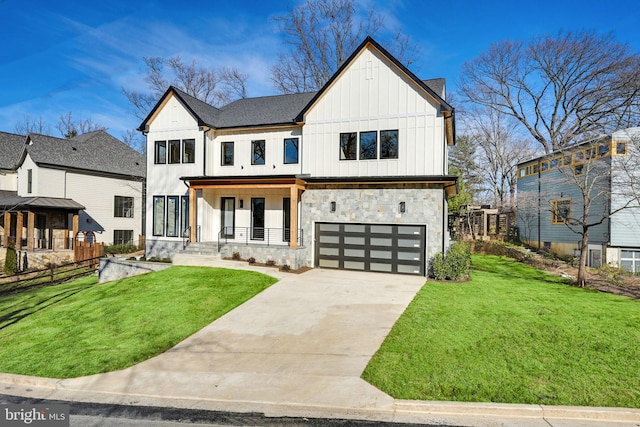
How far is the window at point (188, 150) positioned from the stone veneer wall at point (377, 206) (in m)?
6.87

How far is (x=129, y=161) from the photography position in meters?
32.5

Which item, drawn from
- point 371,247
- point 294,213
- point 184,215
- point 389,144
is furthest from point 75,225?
point 389,144

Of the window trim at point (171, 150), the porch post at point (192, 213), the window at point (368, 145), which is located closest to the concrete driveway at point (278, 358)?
the window at point (368, 145)

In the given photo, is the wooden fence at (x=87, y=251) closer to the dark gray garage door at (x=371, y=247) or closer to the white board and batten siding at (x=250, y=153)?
the white board and batten siding at (x=250, y=153)

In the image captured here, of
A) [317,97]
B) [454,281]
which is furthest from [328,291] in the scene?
[317,97]

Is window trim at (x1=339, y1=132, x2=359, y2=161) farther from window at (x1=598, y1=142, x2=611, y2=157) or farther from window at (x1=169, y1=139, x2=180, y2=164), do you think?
window at (x1=598, y1=142, x2=611, y2=157)

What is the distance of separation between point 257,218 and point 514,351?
14.2 meters

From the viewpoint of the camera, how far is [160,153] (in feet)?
67.6

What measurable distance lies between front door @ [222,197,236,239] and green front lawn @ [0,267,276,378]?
426 cm

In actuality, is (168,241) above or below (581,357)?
above

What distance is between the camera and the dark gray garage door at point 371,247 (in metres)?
16.0

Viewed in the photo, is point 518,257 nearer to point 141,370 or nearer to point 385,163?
point 385,163

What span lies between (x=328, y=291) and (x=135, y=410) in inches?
309

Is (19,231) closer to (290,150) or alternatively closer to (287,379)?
(290,150)
